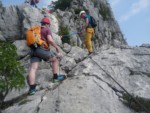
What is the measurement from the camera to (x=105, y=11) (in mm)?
29359

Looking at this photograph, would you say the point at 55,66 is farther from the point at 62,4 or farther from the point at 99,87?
the point at 62,4

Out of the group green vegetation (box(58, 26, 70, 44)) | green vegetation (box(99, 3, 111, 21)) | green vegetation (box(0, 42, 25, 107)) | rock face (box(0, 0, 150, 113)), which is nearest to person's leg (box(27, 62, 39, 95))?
rock face (box(0, 0, 150, 113))

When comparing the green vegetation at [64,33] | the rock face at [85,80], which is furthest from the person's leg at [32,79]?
the green vegetation at [64,33]

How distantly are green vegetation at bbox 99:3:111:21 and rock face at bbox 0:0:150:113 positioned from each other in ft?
39.6

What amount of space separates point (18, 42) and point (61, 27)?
390 centimetres

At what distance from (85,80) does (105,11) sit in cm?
1877

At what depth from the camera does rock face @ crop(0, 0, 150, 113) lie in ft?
32.9

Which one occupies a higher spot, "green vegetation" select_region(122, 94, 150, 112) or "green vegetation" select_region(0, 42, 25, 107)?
"green vegetation" select_region(0, 42, 25, 107)

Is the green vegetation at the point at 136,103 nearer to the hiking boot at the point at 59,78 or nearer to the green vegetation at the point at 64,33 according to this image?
the hiking boot at the point at 59,78

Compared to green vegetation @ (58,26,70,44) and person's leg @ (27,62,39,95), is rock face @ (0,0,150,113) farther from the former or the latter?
green vegetation @ (58,26,70,44)

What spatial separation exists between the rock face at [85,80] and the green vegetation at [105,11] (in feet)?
39.6

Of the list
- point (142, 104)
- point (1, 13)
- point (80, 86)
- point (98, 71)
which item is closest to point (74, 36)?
point (1, 13)

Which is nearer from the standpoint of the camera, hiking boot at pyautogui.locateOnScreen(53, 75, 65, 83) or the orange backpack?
the orange backpack

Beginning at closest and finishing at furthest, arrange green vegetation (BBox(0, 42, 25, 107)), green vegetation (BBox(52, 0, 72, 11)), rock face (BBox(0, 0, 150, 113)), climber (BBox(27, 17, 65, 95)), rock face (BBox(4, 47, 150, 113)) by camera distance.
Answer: green vegetation (BBox(0, 42, 25, 107)) < rock face (BBox(4, 47, 150, 113)) < rock face (BBox(0, 0, 150, 113)) < climber (BBox(27, 17, 65, 95)) < green vegetation (BBox(52, 0, 72, 11))
